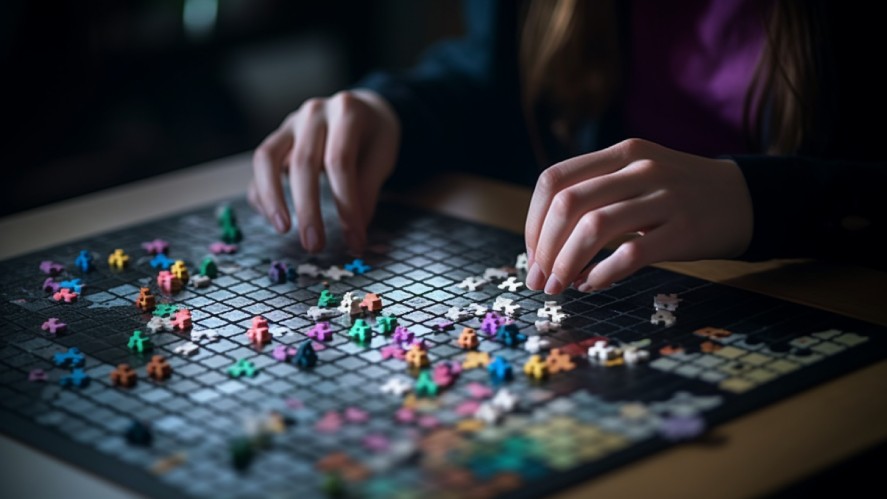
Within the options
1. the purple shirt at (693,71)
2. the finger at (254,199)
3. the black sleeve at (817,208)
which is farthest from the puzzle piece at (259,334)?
the purple shirt at (693,71)

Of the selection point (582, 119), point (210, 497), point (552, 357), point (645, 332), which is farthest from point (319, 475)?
point (582, 119)

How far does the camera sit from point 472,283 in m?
1.04

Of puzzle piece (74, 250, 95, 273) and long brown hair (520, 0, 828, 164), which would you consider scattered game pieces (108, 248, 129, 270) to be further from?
Answer: long brown hair (520, 0, 828, 164)

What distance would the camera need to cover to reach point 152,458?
731 millimetres

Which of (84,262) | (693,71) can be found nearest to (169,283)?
(84,262)

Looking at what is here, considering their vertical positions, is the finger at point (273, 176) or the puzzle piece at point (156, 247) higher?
the finger at point (273, 176)

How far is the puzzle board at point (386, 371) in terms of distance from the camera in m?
0.72

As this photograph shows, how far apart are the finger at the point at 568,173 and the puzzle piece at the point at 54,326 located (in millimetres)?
434

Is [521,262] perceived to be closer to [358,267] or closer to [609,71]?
[358,267]

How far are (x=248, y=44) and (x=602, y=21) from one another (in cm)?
180

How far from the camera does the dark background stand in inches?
107

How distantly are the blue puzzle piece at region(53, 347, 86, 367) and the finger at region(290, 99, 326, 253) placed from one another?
1.09ft

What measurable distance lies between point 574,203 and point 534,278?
0.08 metres

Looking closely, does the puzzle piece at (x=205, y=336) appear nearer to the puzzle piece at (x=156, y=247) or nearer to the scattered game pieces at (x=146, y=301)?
the scattered game pieces at (x=146, y=301)
